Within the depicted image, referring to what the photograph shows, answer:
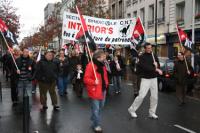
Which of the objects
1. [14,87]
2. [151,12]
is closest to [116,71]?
[14,87]

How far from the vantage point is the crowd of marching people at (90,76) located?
789 centimetres

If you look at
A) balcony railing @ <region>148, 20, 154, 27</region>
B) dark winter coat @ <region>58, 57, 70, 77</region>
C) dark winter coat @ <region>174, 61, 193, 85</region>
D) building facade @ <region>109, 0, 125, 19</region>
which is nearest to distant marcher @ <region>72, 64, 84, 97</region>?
dark winter coat @ <region>58, 57, 70, 77</region>

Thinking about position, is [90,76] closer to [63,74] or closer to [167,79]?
[63,74]

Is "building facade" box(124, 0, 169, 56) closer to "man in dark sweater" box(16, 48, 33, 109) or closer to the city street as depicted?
the city street

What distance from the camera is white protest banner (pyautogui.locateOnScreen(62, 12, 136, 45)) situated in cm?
1123

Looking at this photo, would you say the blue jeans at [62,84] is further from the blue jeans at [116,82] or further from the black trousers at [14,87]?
the black trousers at [14,87]

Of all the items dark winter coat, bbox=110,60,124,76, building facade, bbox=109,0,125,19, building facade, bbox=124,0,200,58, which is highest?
building facade, bbox=109,0,125,19

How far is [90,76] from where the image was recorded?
25.7ft

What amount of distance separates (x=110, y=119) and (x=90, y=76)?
5.77 feet

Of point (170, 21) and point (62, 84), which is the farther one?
point (170, 21)

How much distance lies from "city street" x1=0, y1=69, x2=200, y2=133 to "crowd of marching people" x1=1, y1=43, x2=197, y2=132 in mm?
324

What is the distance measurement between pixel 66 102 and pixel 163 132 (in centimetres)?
515

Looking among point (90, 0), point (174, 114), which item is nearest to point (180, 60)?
point (174, 114)

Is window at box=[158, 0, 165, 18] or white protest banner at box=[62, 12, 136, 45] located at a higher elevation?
window at box=[158, 0, 165, 18]
